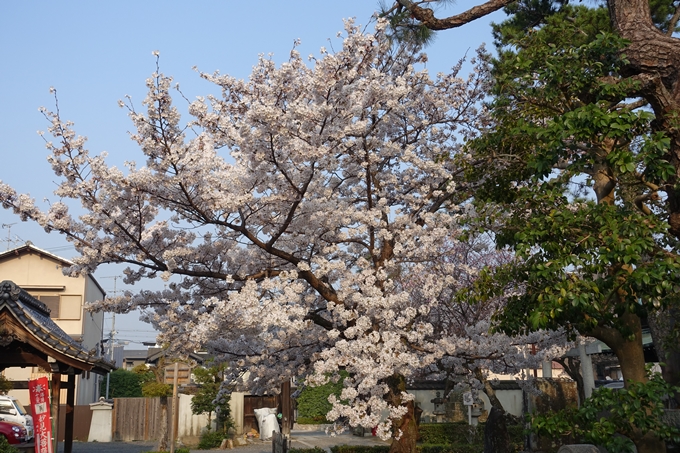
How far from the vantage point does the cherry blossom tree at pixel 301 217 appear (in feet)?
30.9

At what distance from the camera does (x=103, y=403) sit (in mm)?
26219

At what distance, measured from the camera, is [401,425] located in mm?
11828

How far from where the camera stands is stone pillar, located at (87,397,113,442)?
25.8 m

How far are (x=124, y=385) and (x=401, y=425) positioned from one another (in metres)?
29.2

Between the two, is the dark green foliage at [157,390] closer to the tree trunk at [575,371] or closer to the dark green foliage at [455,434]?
the dark green foliage at [455,434]


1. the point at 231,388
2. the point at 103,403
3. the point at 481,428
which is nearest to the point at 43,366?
the point at 231,388

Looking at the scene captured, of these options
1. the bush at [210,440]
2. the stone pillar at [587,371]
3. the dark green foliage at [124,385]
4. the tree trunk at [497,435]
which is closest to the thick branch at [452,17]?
the stone pillar at [587,371]

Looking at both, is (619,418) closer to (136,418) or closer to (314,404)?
(136,418)

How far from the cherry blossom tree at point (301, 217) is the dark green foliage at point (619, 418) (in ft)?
12.7

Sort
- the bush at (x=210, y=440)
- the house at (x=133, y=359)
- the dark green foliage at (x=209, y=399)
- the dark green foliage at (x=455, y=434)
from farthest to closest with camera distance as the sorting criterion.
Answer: the house at (x=133, y=359)
the dark green foliage at (x=209, y=399)
the bush at (x=210, y=440)
the dark green foliage at (x=455, y=434)

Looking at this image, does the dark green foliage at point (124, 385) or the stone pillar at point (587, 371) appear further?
the dark green foliage at point (124, 385)

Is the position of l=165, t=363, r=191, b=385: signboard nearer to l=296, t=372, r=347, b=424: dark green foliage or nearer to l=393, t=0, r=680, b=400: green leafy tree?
l=393, t=0, r=680, b=400: green leafy tree

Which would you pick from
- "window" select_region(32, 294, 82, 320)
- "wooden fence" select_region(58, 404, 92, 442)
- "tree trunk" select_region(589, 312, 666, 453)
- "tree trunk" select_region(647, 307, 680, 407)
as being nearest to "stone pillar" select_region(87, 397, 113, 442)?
"wooden fence" select_region(58, 404, 92, 442)

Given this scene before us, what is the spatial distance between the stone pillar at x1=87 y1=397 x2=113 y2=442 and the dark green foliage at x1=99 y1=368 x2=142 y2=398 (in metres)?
10.9
